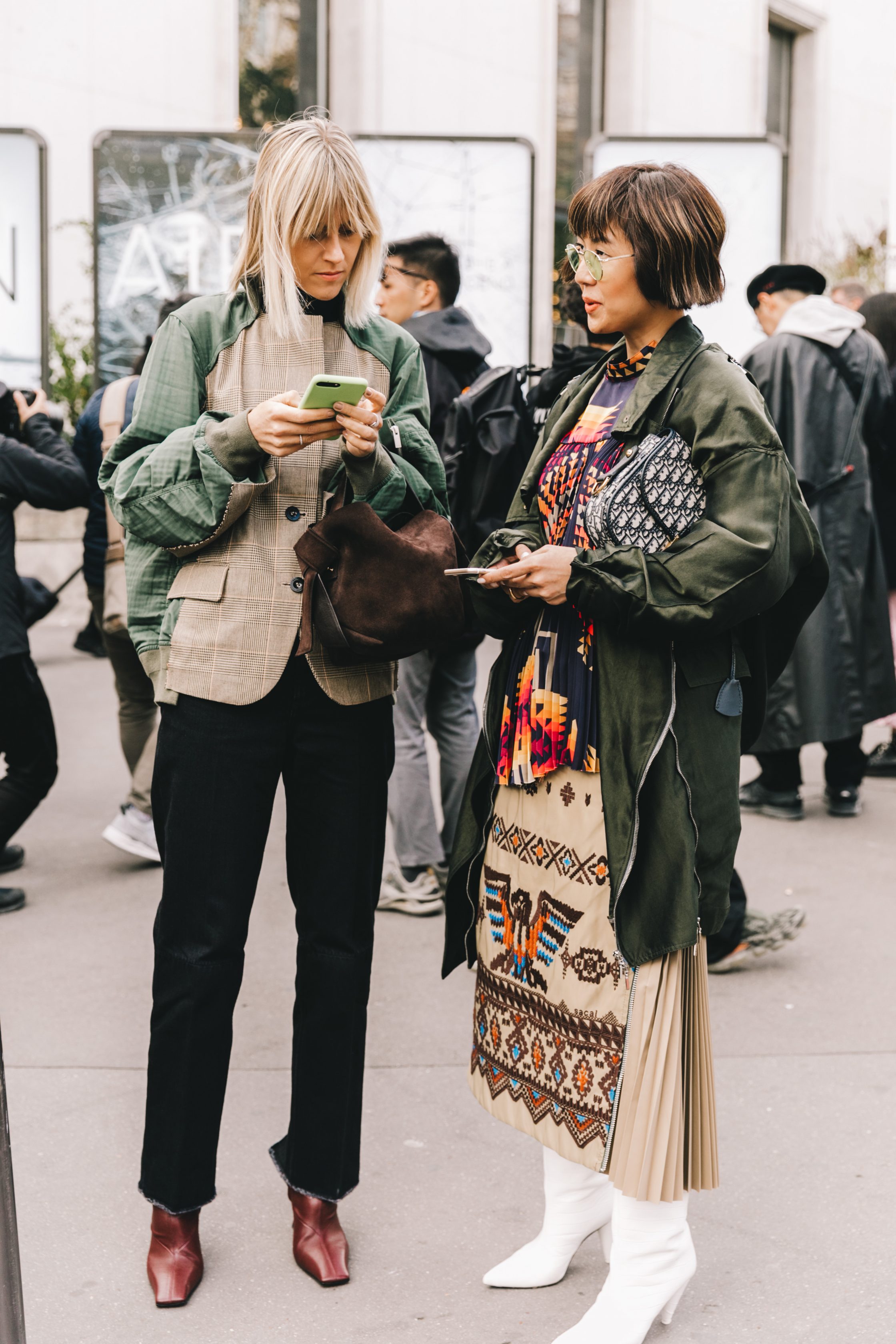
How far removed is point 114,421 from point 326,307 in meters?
2.64

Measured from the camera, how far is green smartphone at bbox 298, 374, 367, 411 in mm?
2334

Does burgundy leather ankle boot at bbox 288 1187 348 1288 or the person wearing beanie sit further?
the person wearing beanie

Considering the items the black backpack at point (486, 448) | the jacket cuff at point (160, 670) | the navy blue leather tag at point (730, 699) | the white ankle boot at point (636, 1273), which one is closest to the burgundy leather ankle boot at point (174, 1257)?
the white ankle boot at point (636, 1273)

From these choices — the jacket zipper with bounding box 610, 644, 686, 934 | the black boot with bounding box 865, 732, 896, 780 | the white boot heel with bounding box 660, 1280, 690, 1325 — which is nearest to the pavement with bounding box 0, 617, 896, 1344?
the white boot heel with bounding box 660, 1280, 690, 1325

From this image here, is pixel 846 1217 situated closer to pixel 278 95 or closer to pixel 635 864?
pixel 635 864

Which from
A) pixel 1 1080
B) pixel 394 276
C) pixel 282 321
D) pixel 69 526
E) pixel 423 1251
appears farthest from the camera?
pixel 69 526

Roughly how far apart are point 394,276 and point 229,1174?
322 cm

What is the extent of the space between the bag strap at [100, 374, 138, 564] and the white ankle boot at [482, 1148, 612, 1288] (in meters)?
3.08

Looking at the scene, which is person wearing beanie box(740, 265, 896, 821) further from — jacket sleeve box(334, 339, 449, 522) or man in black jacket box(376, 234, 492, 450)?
jacket sleeve box(334, 339, 449, 522)

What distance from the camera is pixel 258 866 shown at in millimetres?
2770

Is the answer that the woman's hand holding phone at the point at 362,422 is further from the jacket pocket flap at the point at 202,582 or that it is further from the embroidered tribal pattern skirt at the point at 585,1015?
the embroidered tribal pattern skirt at the point at 585,1015

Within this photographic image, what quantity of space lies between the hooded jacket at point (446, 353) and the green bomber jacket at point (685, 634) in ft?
8.19

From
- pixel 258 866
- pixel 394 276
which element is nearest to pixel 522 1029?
pixel 258 866

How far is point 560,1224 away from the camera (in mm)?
2732
